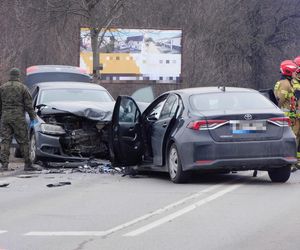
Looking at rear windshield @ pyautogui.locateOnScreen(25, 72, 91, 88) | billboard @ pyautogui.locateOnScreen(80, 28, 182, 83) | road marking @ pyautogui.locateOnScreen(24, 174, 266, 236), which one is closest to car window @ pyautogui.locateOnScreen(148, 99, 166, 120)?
road marking @ pyautogui.locateOnScreen(24, 174, 266, 236)

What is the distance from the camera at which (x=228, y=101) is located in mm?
11625

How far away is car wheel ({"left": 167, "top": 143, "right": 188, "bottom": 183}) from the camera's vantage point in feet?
37.2

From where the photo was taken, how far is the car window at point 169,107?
11922mm

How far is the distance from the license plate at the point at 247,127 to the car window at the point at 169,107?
1159mm

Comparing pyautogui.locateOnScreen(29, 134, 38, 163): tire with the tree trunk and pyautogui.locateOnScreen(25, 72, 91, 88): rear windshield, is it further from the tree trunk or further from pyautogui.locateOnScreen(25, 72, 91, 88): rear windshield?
the tree trunk

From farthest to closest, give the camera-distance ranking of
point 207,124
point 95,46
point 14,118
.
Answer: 1. point 95,46
2. point 14,118
3. point 207,124

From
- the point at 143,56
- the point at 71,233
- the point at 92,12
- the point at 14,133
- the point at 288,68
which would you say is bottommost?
the point at 71,233

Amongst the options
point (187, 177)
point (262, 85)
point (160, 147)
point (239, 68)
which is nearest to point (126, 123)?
point (160, 147)

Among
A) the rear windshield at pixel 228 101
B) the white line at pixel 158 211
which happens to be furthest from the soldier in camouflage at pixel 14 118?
the white line at pixel 158 211

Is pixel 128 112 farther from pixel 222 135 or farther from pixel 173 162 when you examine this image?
pixel 222 135

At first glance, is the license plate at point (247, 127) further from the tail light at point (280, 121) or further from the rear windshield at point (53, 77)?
the rear windshield at point (53, 77)

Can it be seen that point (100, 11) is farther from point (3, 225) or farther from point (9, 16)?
point (3, 225)

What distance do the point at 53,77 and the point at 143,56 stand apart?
11.5 metres

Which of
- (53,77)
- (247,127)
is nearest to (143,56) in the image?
(53,77)
